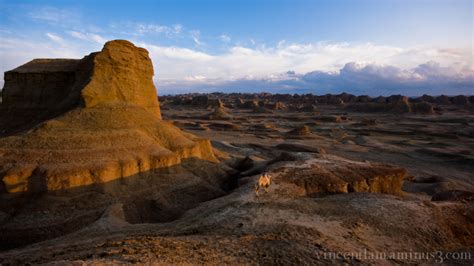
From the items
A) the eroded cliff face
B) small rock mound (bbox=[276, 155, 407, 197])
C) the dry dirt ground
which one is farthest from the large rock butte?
small rock mound (bbox=[276, 155, 407, 197])

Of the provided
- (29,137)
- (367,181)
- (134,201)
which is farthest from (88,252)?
(367,181)

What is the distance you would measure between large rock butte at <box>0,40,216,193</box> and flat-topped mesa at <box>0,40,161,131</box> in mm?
46

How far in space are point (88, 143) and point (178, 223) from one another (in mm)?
5967

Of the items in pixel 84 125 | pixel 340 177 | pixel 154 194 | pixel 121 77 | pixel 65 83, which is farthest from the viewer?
pixel 65 83

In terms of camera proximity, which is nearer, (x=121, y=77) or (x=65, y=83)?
(x=121, y=77)

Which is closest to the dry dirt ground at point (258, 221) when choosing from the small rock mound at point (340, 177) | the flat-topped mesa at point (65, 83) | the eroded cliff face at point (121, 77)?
the small rock mound at point (340, 177)

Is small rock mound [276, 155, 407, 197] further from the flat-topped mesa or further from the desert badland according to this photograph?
the flat-topped mesa

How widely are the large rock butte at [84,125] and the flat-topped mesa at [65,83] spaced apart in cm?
5

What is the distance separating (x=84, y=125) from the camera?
14.1 metres

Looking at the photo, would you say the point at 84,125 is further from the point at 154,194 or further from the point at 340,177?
the point at 340,177

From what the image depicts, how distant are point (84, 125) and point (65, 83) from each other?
207 inches

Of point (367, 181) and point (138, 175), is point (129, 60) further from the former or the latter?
point (367, 181)

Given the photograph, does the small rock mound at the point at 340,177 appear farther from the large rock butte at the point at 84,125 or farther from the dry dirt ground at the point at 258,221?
the large rock butte at the point at 84,125

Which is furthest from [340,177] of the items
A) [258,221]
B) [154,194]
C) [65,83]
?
[65,83]
